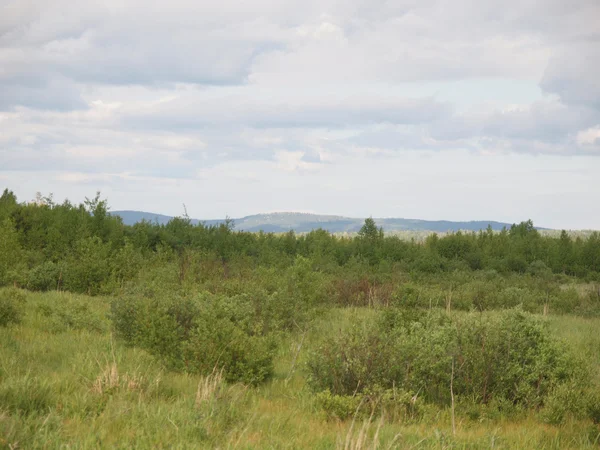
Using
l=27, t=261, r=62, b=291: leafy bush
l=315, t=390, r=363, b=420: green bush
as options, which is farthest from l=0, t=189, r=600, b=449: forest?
l=27, t=261, r=62, b=291: leafy bush

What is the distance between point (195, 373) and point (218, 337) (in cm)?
64

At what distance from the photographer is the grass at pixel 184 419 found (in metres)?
5.24

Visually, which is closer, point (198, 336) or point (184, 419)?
point (184, 419)

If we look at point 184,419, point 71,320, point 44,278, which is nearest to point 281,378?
point 184,419

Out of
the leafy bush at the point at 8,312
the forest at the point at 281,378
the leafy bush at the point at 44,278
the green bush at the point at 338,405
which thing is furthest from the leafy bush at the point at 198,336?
the leafy bush at the point at 44,278

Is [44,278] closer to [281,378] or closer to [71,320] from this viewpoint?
[71,320]

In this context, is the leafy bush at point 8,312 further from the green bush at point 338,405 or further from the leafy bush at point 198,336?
→ the green bush at point 338,405

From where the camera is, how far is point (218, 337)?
8766 millimetres

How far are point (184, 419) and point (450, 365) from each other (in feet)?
13.1

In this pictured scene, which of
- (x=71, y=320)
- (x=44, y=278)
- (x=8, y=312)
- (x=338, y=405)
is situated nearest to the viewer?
(x=338, y=405)

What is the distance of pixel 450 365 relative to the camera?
7.96m

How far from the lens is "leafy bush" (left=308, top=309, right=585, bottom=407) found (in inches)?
310

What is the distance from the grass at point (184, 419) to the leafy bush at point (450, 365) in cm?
56

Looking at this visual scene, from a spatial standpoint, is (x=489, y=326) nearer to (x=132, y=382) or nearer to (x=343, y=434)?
(x=343, y=434)
